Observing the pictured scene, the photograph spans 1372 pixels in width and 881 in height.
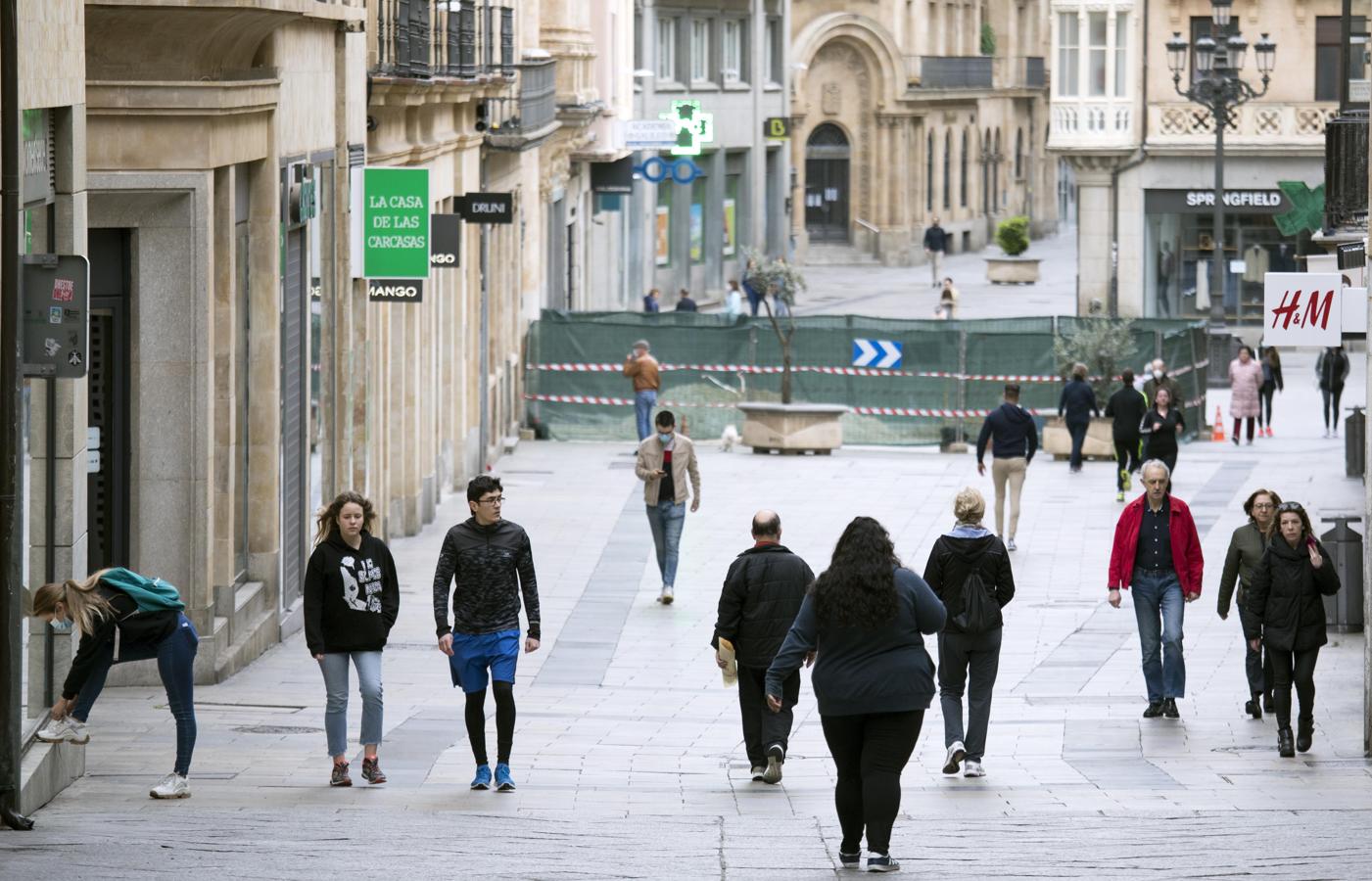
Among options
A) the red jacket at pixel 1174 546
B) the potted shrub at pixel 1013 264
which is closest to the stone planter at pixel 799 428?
the red jacket at pixel 1174 546

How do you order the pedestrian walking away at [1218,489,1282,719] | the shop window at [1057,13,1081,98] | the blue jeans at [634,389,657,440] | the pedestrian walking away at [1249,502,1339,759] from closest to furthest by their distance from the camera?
the pedestrian walking away at [1249,502,1339,759] < the pedestrian walking away at [1218,489,1282,719] < the blue jeans at [634,389,657,440] < the shop window at [1057,13,1081,98]

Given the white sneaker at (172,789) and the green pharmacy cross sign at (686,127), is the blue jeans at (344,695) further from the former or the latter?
the green pharmacy cross sign at (686,127)

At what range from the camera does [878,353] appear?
35500mm

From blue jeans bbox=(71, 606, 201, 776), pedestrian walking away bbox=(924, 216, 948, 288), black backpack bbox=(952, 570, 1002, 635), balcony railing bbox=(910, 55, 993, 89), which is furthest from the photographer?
balcony railing bbox=(910, 55, 993, 89)

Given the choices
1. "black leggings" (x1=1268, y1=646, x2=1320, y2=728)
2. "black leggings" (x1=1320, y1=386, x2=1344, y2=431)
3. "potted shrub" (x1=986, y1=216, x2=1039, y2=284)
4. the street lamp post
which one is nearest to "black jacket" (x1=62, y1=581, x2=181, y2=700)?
"black leggings" (x1=1268, y1=646, x2=1320, y2=728)

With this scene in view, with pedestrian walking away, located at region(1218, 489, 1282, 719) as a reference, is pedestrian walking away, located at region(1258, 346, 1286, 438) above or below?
above

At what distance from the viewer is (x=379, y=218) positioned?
850 inches

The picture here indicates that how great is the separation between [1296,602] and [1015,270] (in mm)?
54656

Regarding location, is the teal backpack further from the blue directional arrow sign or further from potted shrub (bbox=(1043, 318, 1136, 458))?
the blue directional arrow sign

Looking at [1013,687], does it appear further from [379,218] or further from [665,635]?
[379,218]

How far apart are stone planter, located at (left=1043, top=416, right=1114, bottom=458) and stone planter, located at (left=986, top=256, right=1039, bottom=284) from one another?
1393 inches

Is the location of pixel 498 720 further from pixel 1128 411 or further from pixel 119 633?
pixel 1128 411

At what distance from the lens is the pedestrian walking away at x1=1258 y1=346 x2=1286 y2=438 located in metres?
35.3

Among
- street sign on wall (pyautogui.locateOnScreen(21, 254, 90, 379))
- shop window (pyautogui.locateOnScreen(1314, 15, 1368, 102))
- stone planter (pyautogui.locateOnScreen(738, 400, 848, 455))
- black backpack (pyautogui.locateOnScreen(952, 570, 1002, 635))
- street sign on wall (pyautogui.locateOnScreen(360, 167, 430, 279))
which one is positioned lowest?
black backpack (pyautogui.locateOnScreen(952, 570, 1002, 635))
